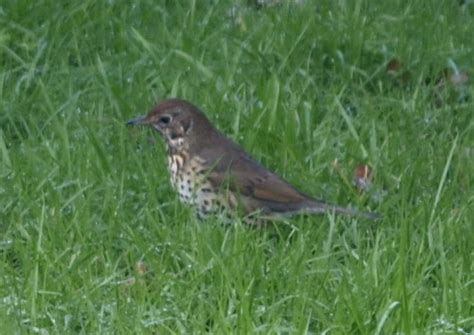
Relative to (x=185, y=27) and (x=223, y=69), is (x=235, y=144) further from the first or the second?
(x=185, y=27)

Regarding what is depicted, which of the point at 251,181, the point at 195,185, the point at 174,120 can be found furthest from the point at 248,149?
the point at 195,185

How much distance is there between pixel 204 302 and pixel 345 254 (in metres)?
0.74

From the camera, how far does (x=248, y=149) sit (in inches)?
293

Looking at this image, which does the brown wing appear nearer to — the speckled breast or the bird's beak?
the speckled breast

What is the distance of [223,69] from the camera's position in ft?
27.6

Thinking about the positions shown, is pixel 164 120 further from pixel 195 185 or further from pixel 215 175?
pixel 195 185

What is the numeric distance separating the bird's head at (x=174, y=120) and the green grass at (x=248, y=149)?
150 millimetres

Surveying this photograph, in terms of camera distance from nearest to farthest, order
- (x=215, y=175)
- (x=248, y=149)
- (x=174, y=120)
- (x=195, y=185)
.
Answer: (x=195, y=185)
(x=215, y=175)
(x=174, y=120)
(x=248, y=149)

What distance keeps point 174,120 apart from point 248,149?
0.37 metres

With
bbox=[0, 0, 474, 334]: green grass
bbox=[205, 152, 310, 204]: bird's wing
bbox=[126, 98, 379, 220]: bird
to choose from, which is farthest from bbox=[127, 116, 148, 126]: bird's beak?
bbox=[205, 152, 310, 204]: bird's wing

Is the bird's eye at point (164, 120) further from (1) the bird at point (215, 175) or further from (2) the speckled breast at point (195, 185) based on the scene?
(2) the speckled breast at point (195, 185)

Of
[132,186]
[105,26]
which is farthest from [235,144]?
[105,26]

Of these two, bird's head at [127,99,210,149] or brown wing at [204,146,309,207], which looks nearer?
brown wing at [204,146,309,207]

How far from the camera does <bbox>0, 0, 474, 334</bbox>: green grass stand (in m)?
5.82
